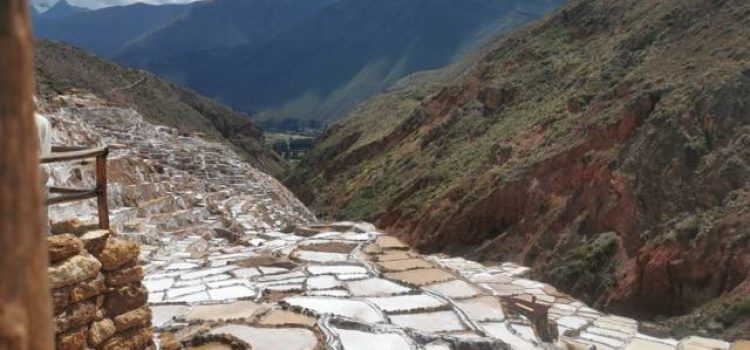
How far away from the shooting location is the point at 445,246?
679 inches

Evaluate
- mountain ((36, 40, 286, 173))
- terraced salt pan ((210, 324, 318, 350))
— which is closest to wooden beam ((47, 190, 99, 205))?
terraced salt pan ((210, 324, 318, 350))

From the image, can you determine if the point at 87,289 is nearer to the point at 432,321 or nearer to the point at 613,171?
the point at 432,321

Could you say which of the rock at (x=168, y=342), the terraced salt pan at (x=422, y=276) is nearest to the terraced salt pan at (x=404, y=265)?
the terraced salt pan at (x=422, y=276)

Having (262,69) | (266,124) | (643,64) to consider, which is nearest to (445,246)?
(643,64)

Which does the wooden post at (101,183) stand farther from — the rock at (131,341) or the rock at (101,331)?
the rock at (131,341)

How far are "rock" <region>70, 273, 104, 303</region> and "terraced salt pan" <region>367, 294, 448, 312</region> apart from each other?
2709 mm

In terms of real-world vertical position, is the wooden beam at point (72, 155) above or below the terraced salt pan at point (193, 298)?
above

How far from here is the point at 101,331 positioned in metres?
3.74

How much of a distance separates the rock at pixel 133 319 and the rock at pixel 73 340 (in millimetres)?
283

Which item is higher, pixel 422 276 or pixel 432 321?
pixel 422 276

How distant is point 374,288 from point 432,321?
3.18 feet

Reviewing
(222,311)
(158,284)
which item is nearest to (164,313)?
(222,311)

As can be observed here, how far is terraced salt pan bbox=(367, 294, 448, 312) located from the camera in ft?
19.1

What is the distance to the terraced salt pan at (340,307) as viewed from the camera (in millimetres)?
5527
